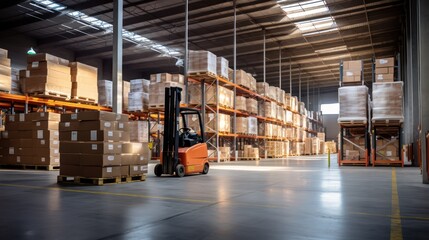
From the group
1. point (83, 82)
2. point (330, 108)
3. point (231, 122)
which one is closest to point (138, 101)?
point (83, 82)

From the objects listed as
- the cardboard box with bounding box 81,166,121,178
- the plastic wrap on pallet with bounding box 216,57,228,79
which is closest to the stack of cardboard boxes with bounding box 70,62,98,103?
the plastic wrap on pallet with bounding box 216,57,228,79

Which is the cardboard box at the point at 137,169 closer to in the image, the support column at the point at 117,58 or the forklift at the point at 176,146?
the forklift at the point at 176,146

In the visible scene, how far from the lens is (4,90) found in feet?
35.1

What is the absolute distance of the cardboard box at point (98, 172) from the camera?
6.67 m

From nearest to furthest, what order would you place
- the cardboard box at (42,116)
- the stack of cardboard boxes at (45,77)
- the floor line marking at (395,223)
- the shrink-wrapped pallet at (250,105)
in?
the floor line marking at (395,223) → the cardboard box at (42,116) → the stack of cardboard boxes at (45,77) → the shrink-wrapped pallet at (250,105)

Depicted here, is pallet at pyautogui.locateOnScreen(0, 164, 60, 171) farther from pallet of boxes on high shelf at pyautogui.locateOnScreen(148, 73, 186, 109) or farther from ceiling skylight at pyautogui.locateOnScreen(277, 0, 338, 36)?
ceiling skylight at pyautogui.locateOnScreen(277, 0, 338, 36)

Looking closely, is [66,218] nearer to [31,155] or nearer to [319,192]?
[319,192]

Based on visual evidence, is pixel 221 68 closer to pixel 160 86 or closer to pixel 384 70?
pixel 160 86

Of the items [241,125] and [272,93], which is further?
[272,93]

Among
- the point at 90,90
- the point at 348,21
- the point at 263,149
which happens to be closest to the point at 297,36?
the point at 348,21

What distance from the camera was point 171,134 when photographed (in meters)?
8.13

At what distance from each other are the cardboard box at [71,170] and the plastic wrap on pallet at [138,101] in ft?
29.5

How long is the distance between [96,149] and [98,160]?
7.9 inches

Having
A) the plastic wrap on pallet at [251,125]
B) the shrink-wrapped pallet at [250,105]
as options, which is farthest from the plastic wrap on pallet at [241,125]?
the shrink-wrapped pallet at [250,105]
